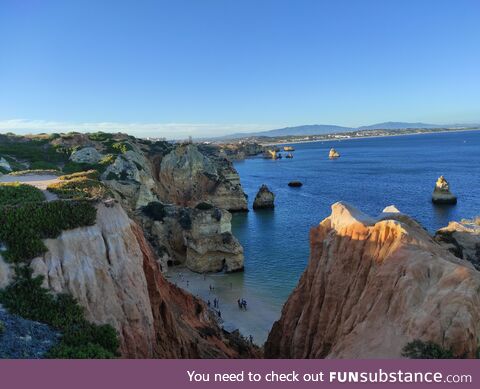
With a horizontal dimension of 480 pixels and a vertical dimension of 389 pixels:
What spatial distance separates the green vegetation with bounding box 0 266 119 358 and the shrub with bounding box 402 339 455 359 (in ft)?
33.9

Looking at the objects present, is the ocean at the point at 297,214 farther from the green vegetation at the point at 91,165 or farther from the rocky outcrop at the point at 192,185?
the green vegetation at the point at 91,165

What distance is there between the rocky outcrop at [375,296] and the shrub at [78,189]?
1320 cm

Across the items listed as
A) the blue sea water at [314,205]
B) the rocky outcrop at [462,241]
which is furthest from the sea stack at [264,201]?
the rocky outcrop at [462,241]

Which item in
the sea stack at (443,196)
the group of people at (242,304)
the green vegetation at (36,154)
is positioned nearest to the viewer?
the group of people at (242,304)

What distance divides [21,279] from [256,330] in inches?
873

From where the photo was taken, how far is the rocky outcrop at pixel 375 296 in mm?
14891

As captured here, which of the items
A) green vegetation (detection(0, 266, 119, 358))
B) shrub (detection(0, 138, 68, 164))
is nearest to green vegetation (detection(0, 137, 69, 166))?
shrub (detection(0, 138, 68, 164))

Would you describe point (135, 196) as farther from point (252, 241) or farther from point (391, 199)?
point (391, 199)

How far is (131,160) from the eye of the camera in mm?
72688

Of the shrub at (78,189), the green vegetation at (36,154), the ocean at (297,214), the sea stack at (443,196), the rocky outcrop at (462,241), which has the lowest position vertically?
the ocean at (297,214)

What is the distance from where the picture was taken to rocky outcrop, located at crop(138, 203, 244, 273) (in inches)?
1969

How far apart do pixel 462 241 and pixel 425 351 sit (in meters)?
21.1

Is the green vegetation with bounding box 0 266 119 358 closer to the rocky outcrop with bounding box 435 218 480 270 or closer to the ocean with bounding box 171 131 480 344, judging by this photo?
the ocean with bounding box 171 131 480 344

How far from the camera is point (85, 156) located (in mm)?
67812
